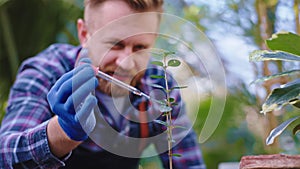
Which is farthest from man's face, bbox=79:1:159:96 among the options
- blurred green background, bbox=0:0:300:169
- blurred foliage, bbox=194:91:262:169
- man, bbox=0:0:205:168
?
blurred foliage, bbox=194:91:262:169

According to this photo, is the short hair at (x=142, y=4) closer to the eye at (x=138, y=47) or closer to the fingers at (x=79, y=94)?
the eye at (x=138, y=47)

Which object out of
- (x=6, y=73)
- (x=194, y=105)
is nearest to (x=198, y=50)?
(x=194, y=105)

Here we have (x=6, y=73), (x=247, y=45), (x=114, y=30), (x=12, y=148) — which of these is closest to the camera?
(x=114, y=30)

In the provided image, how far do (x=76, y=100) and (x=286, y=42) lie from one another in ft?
0.99

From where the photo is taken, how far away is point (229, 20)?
1.48 metres

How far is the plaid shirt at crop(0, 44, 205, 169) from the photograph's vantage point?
0.76 metres

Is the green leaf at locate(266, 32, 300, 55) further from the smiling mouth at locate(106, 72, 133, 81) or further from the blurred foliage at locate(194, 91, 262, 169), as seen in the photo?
the blurred foliage at locate(194, 91, 262, 169)

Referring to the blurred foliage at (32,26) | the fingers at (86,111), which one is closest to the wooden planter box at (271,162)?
the fingers at (86,111)

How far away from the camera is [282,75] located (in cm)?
47

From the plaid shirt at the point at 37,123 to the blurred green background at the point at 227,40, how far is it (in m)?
0.27

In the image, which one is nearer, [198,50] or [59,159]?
[198,50]

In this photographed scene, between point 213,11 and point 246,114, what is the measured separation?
392 millimetres

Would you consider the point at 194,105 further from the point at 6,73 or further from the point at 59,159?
the point at 6,73

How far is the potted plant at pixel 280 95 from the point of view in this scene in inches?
17.6
